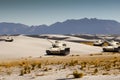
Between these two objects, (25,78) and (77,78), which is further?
(25,78)

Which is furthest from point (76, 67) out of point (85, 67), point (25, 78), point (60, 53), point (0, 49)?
point (0, 49)

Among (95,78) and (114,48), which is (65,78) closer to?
(95,78)

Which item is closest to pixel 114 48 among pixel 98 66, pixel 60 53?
pixel 60 53

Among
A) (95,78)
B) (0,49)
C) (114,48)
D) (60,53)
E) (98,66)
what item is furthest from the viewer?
(0,49)

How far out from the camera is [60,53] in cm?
4966

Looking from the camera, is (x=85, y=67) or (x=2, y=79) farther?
(x=85, y=67)

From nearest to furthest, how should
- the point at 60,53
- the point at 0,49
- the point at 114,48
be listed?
the point at 60,53 < the point at 114,48 < the point at 0,49

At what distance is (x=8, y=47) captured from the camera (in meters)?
61.7

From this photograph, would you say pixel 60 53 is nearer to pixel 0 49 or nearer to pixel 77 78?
pixel 0 49

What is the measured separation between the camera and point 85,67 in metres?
28.9

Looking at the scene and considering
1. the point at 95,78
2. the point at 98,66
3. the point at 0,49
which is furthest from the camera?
the point at 0,49

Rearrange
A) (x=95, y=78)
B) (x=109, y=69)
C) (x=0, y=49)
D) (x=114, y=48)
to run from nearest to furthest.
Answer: (x=95, y=78) < (x=109, y=69) < (x=114, y=48) < (x=0, y=49)

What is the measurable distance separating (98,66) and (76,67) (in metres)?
2.10

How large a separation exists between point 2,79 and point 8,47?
38.2 m
